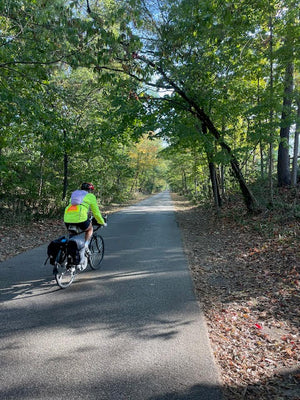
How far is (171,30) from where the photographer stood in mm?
8594

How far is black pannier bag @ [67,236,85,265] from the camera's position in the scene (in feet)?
16.0

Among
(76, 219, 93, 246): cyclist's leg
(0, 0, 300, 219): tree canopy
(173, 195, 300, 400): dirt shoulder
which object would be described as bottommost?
(173, 195, 300, 400): dirt shoulder

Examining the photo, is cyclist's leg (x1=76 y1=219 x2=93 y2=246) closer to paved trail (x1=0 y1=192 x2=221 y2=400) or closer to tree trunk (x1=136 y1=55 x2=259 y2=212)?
paved trail (x1=0 y1=192 x2=221 y2=400)

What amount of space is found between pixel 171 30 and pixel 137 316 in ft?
28.5

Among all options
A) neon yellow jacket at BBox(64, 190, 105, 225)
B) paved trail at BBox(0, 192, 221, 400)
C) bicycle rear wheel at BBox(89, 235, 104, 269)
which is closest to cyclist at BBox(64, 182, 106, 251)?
neon yellow jacket at BBox(64, 190, 105, 225)

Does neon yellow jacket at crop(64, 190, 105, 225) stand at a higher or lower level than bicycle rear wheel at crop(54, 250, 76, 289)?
higher

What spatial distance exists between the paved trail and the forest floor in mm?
296

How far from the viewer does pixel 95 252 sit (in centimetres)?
647

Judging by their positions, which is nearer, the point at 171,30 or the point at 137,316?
the point at 137,316

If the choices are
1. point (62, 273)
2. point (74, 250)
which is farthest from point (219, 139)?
point (62, 273)

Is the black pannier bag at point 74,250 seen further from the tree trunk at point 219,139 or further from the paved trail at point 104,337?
the tree trunk at point 219,139

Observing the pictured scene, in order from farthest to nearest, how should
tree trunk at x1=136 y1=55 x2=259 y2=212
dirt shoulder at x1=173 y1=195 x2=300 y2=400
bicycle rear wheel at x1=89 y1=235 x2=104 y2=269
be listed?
tree trunk at x1=136 y1=55 x2=259 y2=212
bicycle rear wheel at x1=89 y1=235 x2=104 y2=269
dirt shoulder at x1=173 y1=195 x2=300 y2=400

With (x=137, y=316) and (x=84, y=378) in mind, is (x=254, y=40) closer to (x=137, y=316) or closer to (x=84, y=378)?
(x=137, y=316)

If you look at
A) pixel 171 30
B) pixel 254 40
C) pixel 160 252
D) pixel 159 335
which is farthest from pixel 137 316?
pixel 254 40
